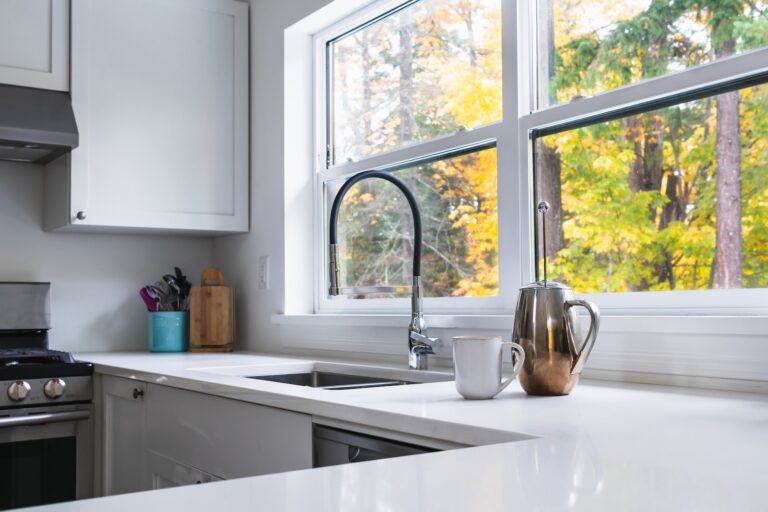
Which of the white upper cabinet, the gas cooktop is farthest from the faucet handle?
the white upper cabinet

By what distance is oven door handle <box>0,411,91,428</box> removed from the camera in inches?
90.6

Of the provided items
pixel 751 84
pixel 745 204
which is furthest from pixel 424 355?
pixel 751 84

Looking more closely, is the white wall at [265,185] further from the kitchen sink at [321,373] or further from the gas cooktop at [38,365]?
the gas cooktop at [38,365]

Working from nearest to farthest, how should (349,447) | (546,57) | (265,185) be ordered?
(349,447) → (546,57) → (265,185)

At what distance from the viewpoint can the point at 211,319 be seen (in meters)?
3.07

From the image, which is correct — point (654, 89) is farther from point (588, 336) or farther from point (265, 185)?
point (265, 185)

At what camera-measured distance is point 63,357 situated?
8.59ft

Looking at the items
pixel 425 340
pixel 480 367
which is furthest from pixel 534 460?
pixel 425 340

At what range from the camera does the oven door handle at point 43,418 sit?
2300 mm

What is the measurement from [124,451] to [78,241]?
1.10 meters

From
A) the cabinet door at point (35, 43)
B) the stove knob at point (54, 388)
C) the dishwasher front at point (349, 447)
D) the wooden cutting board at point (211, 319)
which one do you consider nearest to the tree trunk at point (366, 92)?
the wooden cutting board at point (211, 319)

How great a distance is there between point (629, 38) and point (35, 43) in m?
1.98

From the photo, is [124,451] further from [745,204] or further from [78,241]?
[745,204]

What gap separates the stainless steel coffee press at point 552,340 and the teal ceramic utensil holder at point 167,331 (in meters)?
1.85
